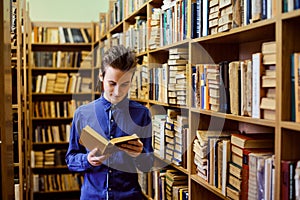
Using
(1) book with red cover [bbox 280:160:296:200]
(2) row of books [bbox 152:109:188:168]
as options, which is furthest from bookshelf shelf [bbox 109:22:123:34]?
(1) book with red cover [bbox 280:160:296:200]

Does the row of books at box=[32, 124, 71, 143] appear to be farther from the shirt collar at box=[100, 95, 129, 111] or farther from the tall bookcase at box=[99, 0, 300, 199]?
the shirt collar at box=[100, 95, 129, 111]

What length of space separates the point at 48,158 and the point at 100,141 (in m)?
3.86

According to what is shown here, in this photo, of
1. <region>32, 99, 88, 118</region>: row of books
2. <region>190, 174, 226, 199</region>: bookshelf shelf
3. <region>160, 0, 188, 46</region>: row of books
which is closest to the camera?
<region>190, 174, 226, 199</region>: bookshelf shelf

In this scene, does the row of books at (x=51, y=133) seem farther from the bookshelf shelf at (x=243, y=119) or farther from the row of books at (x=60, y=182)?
the bookshelf shelf at (x=243, y=119)

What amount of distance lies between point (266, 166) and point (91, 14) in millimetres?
4893

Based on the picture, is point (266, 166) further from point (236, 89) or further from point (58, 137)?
point (58, 137)

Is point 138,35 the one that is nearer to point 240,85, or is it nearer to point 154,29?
point 154,29

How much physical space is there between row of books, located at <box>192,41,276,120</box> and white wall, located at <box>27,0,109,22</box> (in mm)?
4030

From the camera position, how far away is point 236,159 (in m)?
1.84

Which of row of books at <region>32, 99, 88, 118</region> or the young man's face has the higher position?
the young man's face

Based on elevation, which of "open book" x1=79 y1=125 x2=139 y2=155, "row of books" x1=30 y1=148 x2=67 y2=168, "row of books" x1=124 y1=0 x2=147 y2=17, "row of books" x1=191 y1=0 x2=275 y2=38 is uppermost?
"row of books" x1=124 y1=0 x2=147 y2=17

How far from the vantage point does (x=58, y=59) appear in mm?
5820

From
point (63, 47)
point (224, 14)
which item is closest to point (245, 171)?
point (224, 14)

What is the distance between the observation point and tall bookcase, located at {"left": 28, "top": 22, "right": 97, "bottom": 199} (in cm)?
568
